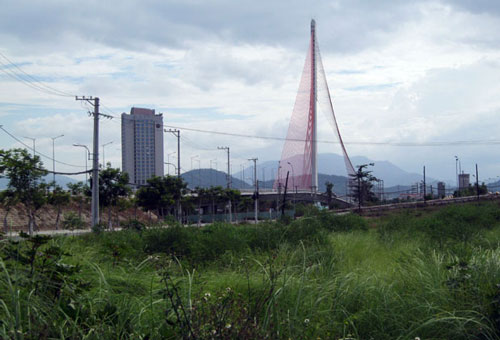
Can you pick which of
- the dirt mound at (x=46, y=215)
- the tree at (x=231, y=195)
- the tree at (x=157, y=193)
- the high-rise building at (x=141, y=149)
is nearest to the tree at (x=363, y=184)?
the tree at (x=231, y=195)

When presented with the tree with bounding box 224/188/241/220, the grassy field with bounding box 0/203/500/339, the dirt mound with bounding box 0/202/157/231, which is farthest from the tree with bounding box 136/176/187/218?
the grassy field with bounding box 0/203/500/339

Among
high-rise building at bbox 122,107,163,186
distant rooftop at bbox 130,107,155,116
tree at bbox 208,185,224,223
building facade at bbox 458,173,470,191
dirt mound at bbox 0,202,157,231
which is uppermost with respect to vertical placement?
distant rooftop at bbox 130,107,155,116

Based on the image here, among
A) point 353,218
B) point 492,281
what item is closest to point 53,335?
point 492,281

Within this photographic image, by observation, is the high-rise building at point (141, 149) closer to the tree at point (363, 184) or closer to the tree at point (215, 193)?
the tree at point (215, 193)

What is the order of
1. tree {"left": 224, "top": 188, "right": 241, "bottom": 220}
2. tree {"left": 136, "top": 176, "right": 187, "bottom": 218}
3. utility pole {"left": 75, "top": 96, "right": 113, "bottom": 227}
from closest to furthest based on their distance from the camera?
utility pole {"left": 75, "top": 96, "right": 113, "bottom": 227} → tree {"left": 136, "top": 176, "right": 187, "bottom": 218} → tree {"left": 224, "top": 188, "right": 241, "bottom": 220}

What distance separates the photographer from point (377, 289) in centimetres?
505

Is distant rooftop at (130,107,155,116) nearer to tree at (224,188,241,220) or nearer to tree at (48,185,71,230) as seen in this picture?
tree at (224,188,241,220)

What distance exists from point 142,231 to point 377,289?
306 inches

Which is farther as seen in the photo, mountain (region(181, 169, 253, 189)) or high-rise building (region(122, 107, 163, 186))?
mountain (region(181, 169, 253, 189))

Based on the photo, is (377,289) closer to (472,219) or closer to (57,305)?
(57,305)

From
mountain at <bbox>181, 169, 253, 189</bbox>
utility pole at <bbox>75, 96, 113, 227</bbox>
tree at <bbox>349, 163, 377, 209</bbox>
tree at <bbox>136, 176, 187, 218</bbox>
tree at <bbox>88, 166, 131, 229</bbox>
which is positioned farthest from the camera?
mountain at <bbox>181, 169, 253, 189</bbox>

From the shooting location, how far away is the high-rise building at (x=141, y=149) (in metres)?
62.5

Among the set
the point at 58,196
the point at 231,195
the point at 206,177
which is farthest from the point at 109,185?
the point at 206,177

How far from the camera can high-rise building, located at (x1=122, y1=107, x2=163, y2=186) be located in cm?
6247
